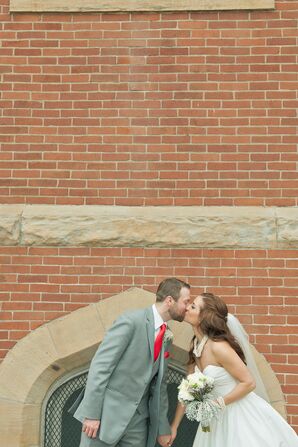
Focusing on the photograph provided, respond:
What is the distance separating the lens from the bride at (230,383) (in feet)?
17.5

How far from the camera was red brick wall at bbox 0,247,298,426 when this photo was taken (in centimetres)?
607

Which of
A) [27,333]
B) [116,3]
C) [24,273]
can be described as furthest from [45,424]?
[116,3]

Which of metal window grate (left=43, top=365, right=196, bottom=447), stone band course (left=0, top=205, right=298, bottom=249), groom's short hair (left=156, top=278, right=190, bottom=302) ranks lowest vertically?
metal window grate (left=43, top=365, right=196, bottom=447)

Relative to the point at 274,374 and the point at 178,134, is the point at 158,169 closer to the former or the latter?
the point at 178,134

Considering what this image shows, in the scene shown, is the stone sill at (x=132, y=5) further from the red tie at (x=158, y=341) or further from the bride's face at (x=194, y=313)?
the red tie at (x=158, y=341)

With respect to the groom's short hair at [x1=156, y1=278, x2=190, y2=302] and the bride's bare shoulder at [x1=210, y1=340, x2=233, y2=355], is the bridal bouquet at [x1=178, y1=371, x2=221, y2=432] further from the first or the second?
the groom's short hair at [x1=156, y1=278, x2=190, y2=302]

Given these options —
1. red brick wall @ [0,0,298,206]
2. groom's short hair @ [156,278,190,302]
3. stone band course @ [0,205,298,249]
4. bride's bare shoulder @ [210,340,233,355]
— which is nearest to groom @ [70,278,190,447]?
groom's short hair @ [156,278,190,302]

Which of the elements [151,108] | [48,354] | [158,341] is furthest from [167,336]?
[151,108]

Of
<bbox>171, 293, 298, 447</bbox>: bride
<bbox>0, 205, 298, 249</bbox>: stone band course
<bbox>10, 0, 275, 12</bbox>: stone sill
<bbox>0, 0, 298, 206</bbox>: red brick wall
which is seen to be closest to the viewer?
<bbox>171, 293, 298, 447</bbox>: bride

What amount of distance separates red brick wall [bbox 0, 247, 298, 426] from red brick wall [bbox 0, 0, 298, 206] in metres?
0.45

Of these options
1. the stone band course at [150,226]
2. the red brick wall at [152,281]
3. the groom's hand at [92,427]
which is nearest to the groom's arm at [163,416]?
the groom's hand at [92,427]

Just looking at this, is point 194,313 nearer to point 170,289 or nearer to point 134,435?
point 170,289

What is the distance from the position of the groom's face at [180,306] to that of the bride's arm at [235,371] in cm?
36

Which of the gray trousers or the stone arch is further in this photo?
the stone arch
